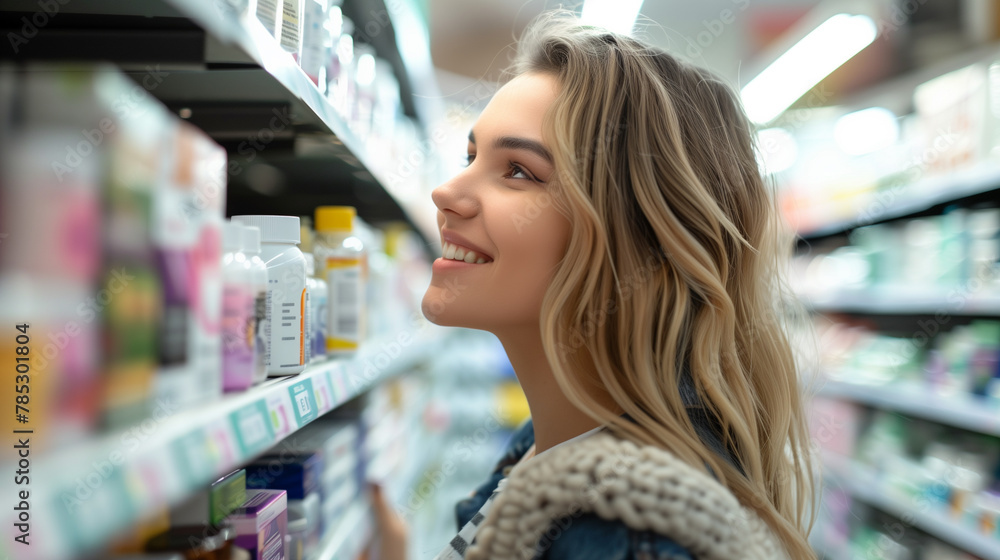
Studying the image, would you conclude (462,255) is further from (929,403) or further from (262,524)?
(929,403)

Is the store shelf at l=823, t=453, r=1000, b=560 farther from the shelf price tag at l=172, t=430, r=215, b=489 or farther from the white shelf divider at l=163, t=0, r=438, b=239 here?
the shelf price tag at l=172, t=430, r=215, b=489

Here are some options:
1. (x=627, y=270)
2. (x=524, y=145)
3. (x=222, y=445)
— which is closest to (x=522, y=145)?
(x=524, y=145)

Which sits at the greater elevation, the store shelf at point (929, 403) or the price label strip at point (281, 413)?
the price label strip at point (281, 413)

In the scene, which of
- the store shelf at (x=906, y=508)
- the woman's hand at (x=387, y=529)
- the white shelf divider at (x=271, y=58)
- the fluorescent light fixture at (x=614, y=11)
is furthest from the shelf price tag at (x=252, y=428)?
the store shelf at (x=906, y=508)

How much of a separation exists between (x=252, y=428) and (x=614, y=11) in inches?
89.3

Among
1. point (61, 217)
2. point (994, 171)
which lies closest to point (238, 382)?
point (61, 217)

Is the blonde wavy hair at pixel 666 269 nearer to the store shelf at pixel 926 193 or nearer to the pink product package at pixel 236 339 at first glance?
the pink product package at pixel 236 339

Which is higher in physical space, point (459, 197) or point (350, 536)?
point (459, 197)

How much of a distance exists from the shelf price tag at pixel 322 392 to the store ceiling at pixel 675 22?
10.1 ft

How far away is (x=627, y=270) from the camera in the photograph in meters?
0.85

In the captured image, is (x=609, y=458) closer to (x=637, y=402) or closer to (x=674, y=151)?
(x=637, y=402)

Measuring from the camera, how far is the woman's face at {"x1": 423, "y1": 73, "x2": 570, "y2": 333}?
871 millimetres

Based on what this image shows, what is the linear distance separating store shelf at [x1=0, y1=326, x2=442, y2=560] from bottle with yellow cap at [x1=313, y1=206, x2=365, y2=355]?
37 cm

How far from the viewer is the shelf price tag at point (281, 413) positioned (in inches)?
29.1
